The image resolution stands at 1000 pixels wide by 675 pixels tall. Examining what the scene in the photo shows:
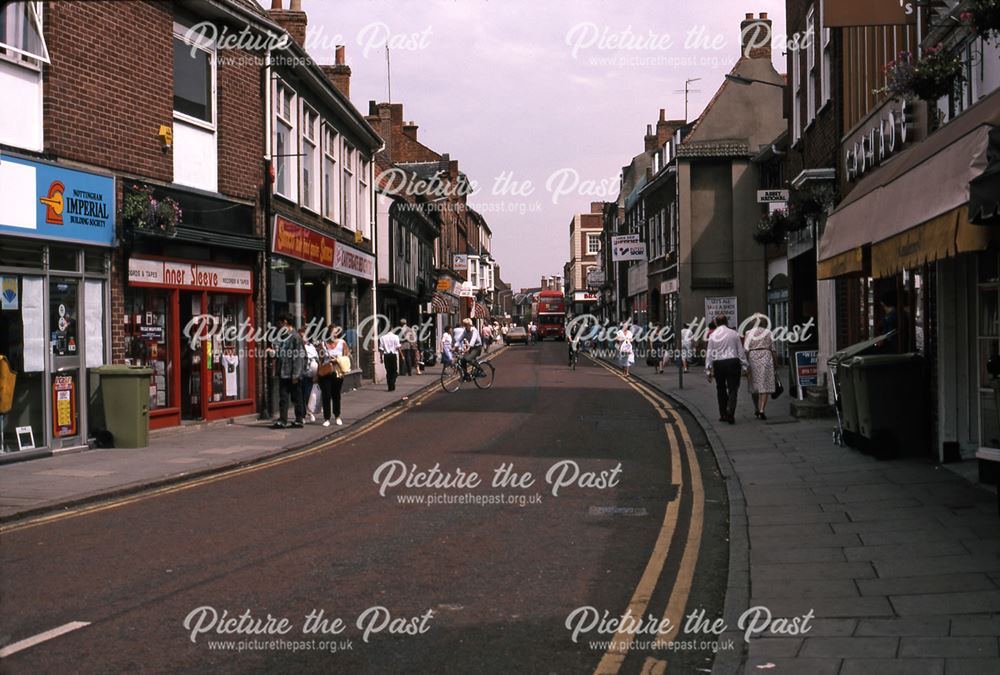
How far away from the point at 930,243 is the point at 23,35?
37.8 feet

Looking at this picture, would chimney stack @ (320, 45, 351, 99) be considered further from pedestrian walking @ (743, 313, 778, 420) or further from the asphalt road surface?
the asphalt road surface

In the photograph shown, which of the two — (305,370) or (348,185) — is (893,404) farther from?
(348,185)

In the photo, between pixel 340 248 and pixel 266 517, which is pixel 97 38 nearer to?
pixel 266 517

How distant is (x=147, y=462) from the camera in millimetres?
13227

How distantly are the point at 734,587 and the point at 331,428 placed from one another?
12.0m

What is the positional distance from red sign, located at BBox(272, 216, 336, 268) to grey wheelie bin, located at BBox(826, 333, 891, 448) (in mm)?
11617

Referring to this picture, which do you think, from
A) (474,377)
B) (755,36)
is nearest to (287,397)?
(474,377)

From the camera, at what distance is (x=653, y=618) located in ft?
20.1

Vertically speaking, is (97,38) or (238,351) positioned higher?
(97,38)

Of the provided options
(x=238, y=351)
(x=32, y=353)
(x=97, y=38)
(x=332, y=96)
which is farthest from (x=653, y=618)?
(x=332, y=96)

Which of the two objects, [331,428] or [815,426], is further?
[331,428]

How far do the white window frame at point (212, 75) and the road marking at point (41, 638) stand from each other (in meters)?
12.6

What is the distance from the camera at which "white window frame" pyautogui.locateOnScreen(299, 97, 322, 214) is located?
23484mm

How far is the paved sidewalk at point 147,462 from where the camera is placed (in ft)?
34.8
